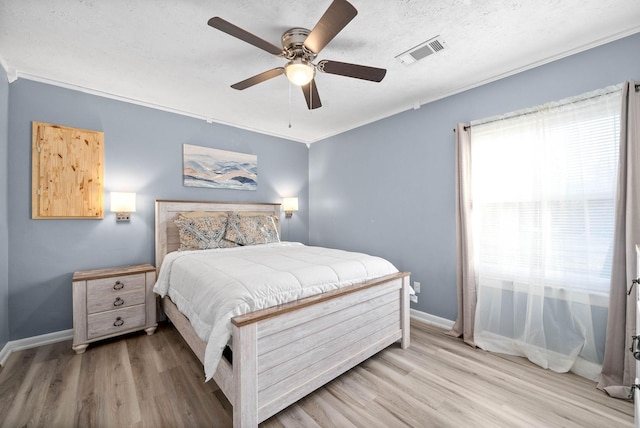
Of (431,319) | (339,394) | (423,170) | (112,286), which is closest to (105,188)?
(112,286)

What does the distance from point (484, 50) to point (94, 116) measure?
372 centimetres

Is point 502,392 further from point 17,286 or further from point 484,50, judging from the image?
point 17,286

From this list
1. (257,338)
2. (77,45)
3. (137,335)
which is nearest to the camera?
(257,338)

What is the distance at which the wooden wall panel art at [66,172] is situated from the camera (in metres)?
2.46

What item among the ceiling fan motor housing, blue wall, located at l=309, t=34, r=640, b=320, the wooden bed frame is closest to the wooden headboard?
the wooden bed frame

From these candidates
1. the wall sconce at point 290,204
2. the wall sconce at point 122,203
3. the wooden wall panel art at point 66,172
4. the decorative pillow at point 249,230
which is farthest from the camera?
the wall sconce at point 290,204

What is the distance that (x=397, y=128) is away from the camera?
331 cm

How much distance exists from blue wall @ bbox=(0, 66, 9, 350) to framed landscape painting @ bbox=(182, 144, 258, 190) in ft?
4.77

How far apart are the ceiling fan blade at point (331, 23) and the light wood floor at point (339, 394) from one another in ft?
7.48

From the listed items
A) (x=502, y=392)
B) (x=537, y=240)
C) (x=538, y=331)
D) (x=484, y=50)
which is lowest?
(x=502, y=392)

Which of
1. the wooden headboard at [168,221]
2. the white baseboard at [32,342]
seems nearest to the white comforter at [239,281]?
the wooden headboard at [168,221]

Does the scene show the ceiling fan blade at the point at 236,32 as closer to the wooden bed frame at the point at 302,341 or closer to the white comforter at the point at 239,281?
the white comforter at the point at 239,281

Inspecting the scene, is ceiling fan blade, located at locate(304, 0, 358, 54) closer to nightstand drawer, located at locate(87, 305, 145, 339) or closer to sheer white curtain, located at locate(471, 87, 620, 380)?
sheer white curtain, located at locate(471, 87, 620, 380)

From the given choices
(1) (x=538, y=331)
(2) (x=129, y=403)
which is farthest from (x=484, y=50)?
(2) (x=129, y=403)
